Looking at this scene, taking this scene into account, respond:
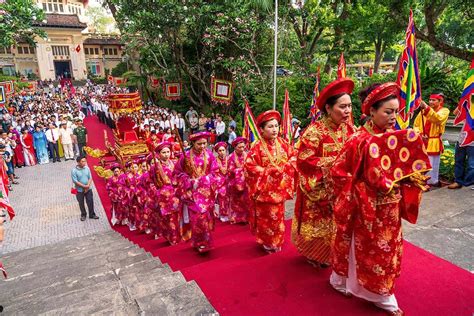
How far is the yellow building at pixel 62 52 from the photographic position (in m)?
40.2

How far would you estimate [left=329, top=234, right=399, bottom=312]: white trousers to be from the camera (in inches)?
102

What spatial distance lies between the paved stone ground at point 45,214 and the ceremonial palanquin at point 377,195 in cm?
640

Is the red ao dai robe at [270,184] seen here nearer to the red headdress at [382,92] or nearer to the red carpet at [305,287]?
the red carpet at [305,287]

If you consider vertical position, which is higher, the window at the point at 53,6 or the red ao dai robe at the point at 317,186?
the window at the point at 53,6

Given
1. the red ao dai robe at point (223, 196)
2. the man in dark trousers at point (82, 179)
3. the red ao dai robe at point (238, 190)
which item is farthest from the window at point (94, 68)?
the red ao dai robe at point (238, 190)

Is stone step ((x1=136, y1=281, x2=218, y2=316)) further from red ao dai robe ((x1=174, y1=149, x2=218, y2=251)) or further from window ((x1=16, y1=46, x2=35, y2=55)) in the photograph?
window ((x1=16, y1=46, x2=35, y2=55))

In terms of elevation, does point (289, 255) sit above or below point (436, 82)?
below

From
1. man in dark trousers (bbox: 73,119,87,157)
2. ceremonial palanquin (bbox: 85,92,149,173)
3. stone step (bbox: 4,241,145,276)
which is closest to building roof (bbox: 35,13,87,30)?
man in dark trousers (bbox: 73,119,87,157)

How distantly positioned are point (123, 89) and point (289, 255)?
85.8ft

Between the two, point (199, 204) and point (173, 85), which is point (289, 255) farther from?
point (173, 85)

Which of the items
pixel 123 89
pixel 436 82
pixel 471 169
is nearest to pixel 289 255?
pixel 471 169

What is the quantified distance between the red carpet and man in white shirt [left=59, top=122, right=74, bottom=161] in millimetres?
11929

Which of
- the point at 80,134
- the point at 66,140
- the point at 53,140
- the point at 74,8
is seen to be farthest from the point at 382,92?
the point at 74,8

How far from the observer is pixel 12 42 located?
11516 mm
